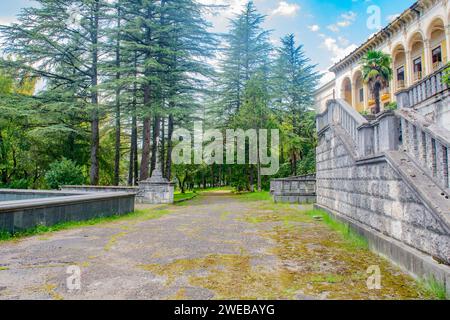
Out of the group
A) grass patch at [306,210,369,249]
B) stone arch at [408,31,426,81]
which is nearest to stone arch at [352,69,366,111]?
stone arch at [408,31,426,81]

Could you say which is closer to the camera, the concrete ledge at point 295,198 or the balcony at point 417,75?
the concrete ledge at point 295,198

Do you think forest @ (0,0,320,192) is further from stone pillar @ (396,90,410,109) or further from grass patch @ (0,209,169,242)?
stone pillar @ (396,90,410,109)

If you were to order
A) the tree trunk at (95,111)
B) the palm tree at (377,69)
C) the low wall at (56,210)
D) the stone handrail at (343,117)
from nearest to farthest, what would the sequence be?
the low wall at (56,210) < the stone handrail at (343,117) < the palm tree at (377,69) < the tree trunk at (95,111)

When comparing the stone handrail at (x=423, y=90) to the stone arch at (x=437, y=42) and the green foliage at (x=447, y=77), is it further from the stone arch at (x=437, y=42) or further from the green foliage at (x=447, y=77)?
the stone arch at (x=437, y=42)

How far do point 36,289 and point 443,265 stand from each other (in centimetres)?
433

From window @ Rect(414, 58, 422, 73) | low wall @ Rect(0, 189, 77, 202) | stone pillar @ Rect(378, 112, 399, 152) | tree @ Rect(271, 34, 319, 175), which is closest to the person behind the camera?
stone pillar @ Rect(378, 112, 399, 152)

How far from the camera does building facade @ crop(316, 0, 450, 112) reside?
17.5 metres

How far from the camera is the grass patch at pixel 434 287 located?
8.70 ft

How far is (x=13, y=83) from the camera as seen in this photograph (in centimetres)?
2181

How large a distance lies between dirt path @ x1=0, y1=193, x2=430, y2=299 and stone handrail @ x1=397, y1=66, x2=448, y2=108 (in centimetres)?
602

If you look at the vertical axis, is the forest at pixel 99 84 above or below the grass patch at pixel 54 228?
above

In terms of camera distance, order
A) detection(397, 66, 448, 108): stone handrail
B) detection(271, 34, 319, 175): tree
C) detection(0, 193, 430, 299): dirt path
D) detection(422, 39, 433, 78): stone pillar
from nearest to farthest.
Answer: detection(0, 193, 430, 299): dirt path, detection(397, 66, 448, 108): stone handrail, detection(422, 39, 433, 78): stone pillar, detection(271, 34, 319, 175): tree

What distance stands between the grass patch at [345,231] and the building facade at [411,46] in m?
12.0

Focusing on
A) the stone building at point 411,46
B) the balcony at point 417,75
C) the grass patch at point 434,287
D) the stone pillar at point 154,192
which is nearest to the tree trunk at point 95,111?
the stone pillar at point 154,192
